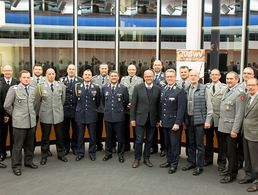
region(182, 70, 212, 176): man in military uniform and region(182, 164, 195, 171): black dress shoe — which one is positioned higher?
region(182, 70, 212, 176): man in military uniform

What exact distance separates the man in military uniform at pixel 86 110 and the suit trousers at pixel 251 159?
2.43 m

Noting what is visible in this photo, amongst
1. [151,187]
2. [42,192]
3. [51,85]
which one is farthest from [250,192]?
[51,85]

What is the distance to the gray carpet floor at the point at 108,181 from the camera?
A: 430 centimetres

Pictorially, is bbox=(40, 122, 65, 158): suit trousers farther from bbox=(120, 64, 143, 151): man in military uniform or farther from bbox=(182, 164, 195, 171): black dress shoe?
bbox=(182, 164, 195, 171): black dress shoe

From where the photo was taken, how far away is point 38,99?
17.5 feet

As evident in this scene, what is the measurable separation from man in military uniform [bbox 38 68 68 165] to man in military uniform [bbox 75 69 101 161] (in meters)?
0.27

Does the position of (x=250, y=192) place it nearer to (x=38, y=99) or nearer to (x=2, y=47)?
(x=38, y=99)

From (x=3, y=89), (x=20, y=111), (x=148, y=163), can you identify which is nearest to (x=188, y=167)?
(x=148, y=163)

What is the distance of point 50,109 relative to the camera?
17.7 feet

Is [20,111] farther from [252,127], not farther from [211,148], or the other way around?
[252,127]

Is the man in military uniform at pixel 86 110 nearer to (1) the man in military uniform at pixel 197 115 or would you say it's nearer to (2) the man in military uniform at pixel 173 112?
(2) the man in military uniform at pixel 173 112

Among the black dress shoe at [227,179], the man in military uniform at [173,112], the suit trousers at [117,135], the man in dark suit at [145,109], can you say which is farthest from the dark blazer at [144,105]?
the black dress shoe at [227,179]

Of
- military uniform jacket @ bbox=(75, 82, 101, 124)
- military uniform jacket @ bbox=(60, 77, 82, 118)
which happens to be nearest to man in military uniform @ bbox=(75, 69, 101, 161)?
military uniform jacket @ bbox=(75, 82, 101, 124)

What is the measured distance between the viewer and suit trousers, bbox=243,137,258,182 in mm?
4363
